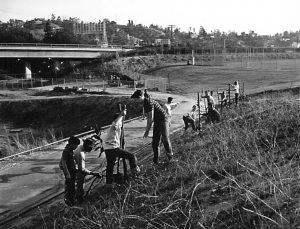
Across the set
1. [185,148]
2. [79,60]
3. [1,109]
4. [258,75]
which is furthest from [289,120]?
[79,60]

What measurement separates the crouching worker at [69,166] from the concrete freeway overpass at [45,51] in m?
56.4

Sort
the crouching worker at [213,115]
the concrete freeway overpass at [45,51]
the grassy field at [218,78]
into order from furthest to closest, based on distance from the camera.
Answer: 1. the concrete freeway overpass at [45,51]
2. the grassy field at [218,78]
3. the crouching worker at [213,115]

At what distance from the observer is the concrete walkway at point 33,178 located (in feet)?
31.4

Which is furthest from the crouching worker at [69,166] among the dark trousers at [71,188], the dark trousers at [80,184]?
the dark trousers at [80,184]

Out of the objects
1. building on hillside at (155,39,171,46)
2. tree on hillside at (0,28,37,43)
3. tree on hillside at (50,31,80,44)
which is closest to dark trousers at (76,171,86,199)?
building on hillside at (155,39,171,46)

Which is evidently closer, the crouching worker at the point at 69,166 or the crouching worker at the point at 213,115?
the crouching worker at the point at 69,166

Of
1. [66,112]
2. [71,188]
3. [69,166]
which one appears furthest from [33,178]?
[66,112]

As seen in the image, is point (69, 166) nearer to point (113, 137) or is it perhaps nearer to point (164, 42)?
point (113, 137)

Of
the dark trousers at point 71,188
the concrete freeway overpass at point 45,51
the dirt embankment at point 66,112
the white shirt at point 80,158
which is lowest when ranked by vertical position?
the dirt embankment at point 66,112

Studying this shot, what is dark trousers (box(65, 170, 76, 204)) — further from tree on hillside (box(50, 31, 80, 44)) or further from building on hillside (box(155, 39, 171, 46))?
tree on hillside (box(50, 31, 80, 44))

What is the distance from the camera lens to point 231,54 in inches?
3017

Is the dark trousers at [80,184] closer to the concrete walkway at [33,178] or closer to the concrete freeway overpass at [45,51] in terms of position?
the concrete walkway at [33,178]

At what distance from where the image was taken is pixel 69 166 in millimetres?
8328

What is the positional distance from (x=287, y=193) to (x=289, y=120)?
15.1 ft
